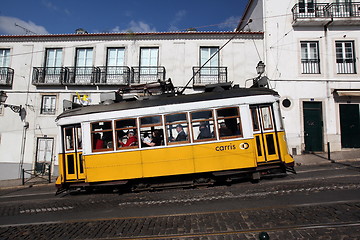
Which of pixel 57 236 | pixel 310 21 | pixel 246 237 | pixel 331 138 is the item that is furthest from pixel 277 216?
pixel 310 21

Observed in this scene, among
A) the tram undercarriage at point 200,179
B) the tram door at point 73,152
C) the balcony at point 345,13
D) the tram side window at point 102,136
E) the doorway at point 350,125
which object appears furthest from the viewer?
the balcony at point 345,13

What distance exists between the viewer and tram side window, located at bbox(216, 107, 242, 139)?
6.47 meters

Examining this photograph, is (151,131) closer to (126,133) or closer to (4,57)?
(126,133)

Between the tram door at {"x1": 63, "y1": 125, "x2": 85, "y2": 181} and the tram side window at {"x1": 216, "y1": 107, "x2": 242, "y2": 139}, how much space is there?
4.88m

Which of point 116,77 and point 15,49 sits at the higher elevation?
point 15,49

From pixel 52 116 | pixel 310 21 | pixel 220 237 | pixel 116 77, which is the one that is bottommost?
pixel 220 237

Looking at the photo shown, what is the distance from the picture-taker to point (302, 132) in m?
13.0

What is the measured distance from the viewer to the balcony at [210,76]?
14117 mm

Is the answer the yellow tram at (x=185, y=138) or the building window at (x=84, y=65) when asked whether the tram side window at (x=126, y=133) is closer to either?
the yellow tram at (x=185, y=138)

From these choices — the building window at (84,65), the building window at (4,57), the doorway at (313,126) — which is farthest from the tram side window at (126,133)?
the building window at (4,57)

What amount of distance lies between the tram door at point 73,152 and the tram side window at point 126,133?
5.03 ft

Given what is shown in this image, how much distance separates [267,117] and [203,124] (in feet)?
7.01

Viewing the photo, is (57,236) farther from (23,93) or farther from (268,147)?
(23,93)

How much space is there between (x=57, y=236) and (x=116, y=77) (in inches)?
465
